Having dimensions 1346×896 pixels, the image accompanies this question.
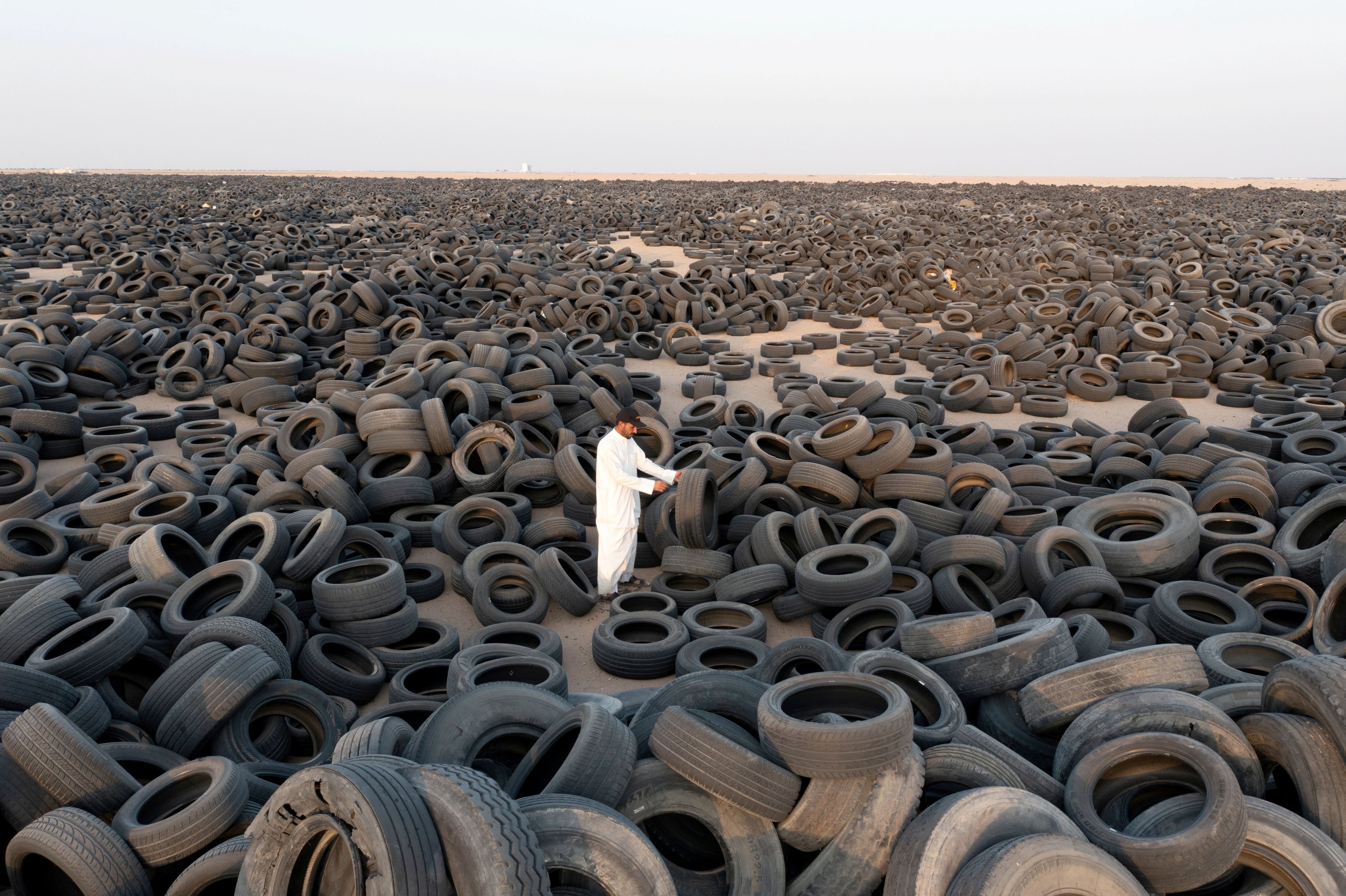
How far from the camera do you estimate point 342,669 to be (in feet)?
21.8

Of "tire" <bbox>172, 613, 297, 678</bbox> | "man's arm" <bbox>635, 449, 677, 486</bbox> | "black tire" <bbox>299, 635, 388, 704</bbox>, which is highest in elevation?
"man's arm" <bbox>635, 449, 677, 486</bbox>

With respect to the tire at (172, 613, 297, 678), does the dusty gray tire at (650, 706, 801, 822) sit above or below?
above

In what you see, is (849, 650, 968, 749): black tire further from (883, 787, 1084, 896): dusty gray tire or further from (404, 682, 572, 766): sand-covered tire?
(404, 682, 572, 766): sand-covered tire

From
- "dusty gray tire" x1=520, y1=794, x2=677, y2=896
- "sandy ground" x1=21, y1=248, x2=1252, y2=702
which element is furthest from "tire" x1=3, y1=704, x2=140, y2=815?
"dusty gray tire" x1=520, y1=794, x2=677, y2=896

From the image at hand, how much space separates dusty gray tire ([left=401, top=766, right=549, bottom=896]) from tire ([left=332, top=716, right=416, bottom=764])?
0.83 meters

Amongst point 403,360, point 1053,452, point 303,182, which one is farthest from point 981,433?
point 303,182

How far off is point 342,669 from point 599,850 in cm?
389

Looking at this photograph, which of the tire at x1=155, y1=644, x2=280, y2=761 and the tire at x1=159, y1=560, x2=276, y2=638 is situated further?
the tire at x1=159, y1=560, x2=276, y2=638

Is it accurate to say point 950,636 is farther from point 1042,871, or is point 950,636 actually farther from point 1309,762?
point 1042,871

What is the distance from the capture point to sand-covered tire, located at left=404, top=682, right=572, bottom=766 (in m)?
4.49

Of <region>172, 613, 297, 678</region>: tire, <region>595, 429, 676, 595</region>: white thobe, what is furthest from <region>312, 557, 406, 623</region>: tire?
<region>595, 429, 676, 595</region>: white thobe

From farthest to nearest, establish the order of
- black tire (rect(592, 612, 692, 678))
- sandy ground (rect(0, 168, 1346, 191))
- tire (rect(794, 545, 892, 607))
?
1. sandy ground (rect(0, 168, 1346, 191))
2. tire (rect(794, 545, 892, 607))
3. black tire (rect(592, 612, 692, 678))

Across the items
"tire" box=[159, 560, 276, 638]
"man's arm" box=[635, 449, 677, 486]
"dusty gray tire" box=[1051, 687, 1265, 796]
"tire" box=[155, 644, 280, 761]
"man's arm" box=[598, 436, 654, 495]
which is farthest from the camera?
"man's arm" box=[635, 449, 677, 486]

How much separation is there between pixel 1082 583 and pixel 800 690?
3.61 meters
